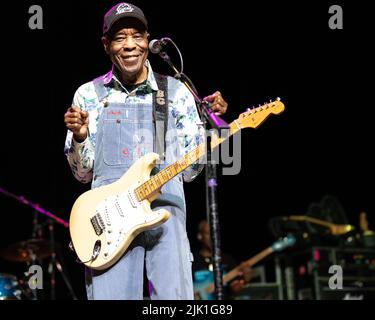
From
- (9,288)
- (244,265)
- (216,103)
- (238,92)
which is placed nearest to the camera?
(216,103)

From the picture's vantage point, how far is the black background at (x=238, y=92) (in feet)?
25.3

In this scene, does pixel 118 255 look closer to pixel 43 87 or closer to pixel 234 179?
pixel 43 87

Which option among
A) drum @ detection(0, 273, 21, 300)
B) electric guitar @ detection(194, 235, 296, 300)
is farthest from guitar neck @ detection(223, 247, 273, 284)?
Answer: drum @ detection(0, 273, 21, 300)

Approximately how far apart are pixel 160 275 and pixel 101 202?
0.54 m

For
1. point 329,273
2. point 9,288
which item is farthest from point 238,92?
point 9,288

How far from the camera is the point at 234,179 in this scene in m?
10.3

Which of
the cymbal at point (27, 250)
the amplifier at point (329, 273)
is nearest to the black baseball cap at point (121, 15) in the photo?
Answer: the cymbal at point (27, 250)

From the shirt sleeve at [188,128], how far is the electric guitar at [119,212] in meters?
0.10

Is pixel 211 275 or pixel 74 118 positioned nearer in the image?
pixel 74 118

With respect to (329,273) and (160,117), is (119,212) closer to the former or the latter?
(160,117)

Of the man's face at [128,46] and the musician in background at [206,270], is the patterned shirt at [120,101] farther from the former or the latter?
the musician in background at [206,270]

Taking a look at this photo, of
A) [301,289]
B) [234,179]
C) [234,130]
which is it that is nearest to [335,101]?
[234,179]

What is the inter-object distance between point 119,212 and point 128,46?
947 millimetres

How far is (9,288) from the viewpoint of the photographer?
635cm
